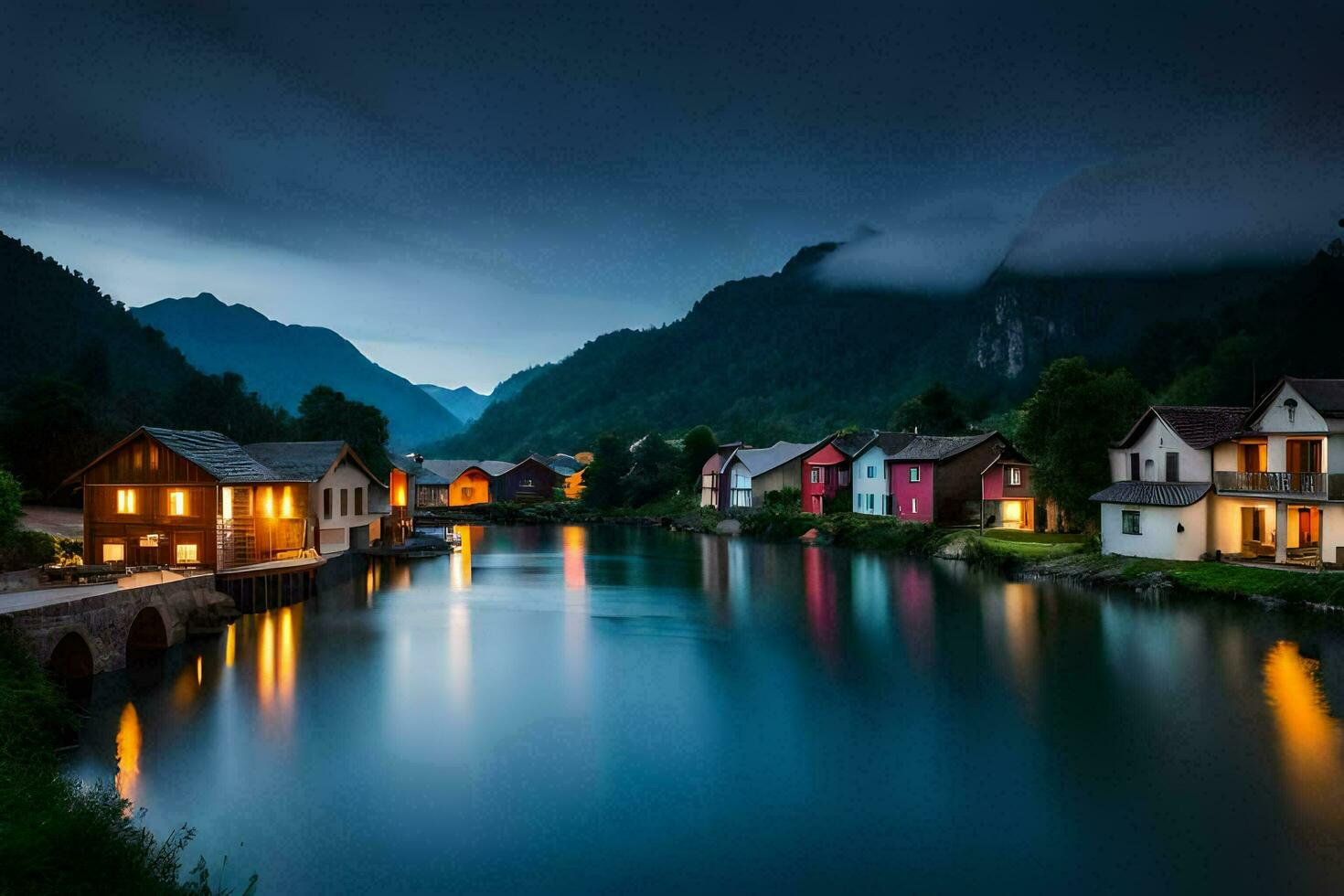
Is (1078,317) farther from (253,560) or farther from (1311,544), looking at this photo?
(253,560)

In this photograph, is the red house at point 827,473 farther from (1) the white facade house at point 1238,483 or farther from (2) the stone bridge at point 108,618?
(2) the stone bridge at point 108,618

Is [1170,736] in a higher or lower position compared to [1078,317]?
lower

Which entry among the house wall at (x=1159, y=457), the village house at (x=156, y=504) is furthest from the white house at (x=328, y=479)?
the house wall at (x=1159, y=457)

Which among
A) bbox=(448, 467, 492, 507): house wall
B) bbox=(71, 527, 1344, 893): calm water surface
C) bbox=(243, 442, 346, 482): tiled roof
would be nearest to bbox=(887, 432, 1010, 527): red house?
bbox=(71, 527, 1344, 893): calm water surface

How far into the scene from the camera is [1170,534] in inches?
1310

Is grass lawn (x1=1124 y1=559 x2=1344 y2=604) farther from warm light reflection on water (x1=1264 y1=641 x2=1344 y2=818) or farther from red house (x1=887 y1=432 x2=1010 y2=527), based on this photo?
red house (x1=887 y1=432 x2=1010 y2=527)

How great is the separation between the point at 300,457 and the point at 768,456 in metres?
40.2

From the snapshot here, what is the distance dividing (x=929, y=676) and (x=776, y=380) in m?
159

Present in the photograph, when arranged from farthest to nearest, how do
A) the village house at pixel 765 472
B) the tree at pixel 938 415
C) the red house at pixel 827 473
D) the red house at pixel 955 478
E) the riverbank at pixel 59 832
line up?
the tree at pixel 938 415
the village house at pixel 765 472
the red house at pixel 827 473
the red house at pixel 955 478
the riverbank at pixel 59 832

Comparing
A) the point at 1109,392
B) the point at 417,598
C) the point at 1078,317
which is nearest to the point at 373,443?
the point at 417,598

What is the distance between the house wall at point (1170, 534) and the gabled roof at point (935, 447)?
54.9 ft

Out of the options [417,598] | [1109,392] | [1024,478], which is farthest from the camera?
[1024,478]

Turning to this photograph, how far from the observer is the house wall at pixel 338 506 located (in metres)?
38.4

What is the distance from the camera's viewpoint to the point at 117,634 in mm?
21297
